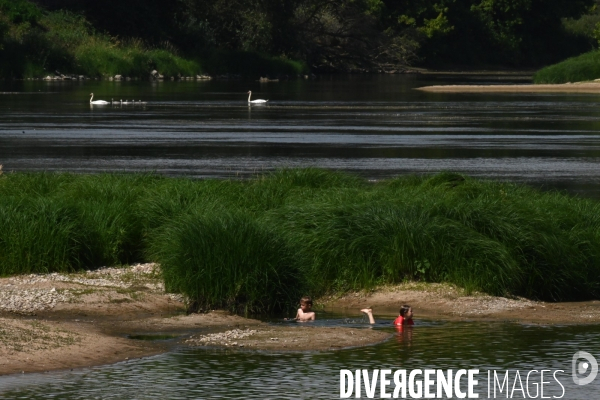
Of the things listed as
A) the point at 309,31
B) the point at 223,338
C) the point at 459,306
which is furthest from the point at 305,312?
the point at 309,31

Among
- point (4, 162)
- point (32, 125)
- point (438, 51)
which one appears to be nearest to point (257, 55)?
point (438, 51)

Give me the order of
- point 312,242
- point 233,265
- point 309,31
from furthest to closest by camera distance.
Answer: point 309,31 → point 312,242 → point 233,265

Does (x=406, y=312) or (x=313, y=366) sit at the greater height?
(x=406, y=312)

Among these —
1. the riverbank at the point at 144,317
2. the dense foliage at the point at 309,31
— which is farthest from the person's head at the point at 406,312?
the dense foliage at the point at 309,31

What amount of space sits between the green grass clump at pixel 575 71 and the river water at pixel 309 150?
333 inches

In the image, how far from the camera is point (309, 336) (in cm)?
1397

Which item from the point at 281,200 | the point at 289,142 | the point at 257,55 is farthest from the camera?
the point at 257,55

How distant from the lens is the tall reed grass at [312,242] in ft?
50.7

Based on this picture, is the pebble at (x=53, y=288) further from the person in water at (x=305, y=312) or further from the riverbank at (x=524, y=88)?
the riverbank at (x=524, y=88)

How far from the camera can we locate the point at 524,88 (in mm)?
77375

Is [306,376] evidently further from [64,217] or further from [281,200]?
[281,200]

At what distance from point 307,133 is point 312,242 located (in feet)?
78.5

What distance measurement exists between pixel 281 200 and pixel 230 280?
3.99 meters

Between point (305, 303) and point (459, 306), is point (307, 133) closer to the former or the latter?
point (459, 306)
